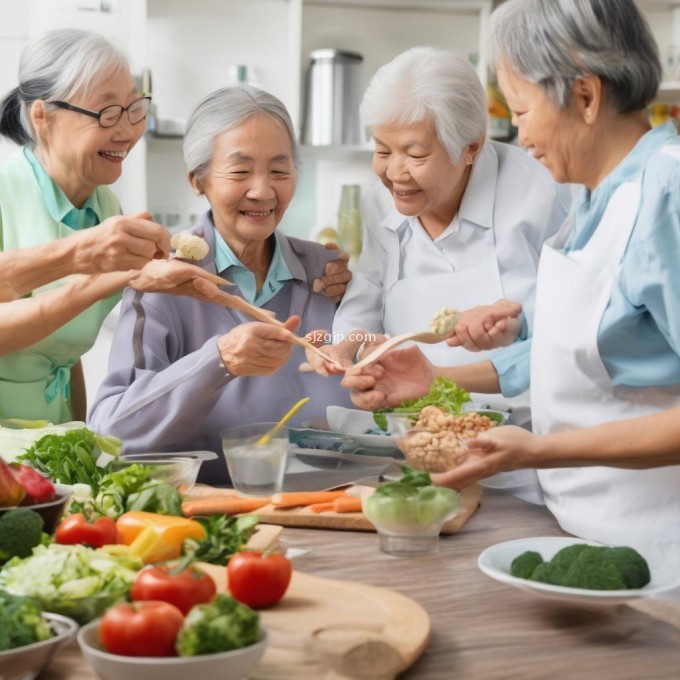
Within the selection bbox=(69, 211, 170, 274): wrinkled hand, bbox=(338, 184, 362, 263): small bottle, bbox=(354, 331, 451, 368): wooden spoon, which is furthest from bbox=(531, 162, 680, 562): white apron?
bbox=(338, 184, 362, 263): small bottle

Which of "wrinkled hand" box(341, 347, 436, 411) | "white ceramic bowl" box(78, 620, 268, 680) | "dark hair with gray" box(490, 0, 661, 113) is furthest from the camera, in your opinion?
"wrinkled hand" box(341, 347, 436, 411)

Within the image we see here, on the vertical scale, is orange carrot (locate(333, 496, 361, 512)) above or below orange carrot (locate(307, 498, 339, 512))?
above

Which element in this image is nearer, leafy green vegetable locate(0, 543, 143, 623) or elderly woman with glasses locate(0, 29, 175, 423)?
leafy green vegetable locate(0, 543, 143, 623)

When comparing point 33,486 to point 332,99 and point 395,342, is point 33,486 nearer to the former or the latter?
point 395,342

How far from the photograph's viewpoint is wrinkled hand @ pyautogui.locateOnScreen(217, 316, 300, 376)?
1991mm

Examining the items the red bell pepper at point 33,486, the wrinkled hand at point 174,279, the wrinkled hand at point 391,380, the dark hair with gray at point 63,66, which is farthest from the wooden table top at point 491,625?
the dark hair with gray at point 63,66

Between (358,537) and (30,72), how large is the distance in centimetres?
154

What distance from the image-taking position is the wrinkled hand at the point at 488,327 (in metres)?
2.16

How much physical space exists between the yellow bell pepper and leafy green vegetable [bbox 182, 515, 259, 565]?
0.05 feet

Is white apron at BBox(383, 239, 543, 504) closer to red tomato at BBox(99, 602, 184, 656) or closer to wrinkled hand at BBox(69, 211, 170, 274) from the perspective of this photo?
wrinkled hand at BBox(69, 211, 170, 274)

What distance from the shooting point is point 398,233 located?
257cm

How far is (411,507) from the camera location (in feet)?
4.93

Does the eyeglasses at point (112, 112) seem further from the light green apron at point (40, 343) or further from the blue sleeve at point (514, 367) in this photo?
the blue sleeve at point (514, 367)

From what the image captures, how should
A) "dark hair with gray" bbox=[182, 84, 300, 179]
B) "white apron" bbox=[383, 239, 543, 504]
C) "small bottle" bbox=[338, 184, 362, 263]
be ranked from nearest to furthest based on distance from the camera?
"dark hair with gray" bbox=[182, 84, 300, 179] → "white apron" bbox=[383, 239, 543, 504] → "small bottle" bbox=[338, 184, 362, 263]
